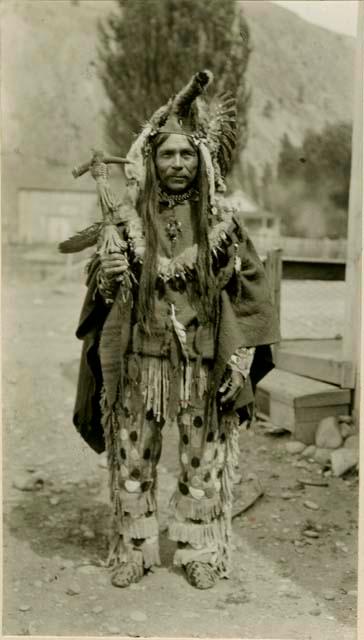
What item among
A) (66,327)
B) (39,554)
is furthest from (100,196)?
(66,327)

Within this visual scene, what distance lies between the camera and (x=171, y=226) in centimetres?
254

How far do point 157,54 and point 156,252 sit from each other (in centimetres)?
764

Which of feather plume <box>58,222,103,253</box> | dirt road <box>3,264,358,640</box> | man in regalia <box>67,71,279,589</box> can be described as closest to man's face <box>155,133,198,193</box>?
man in regalia <box>67,71,279,589</box>

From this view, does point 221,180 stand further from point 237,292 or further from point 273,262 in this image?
point 273,262

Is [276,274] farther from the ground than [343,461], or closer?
farther from the ground

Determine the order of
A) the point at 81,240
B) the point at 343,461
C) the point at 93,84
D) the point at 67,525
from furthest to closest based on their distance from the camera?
the point at 93,84
the point at 343,461
the point at 67,525
the point at 81,240

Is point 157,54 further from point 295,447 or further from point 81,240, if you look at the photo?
point 81,240

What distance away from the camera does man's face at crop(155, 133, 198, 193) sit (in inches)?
96.3

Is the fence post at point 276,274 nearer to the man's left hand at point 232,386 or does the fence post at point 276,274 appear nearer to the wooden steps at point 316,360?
the wooden steps at point 316,360

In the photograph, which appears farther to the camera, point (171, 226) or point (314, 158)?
point (314, 158)

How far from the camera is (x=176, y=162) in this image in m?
2.44

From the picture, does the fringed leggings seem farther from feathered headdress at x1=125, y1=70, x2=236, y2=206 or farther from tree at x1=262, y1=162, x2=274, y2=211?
tree at x1=262, y1=162, x2=274, y2=211

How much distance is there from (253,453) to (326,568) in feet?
4.32

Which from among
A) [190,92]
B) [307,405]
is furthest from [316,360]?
[190,92]
